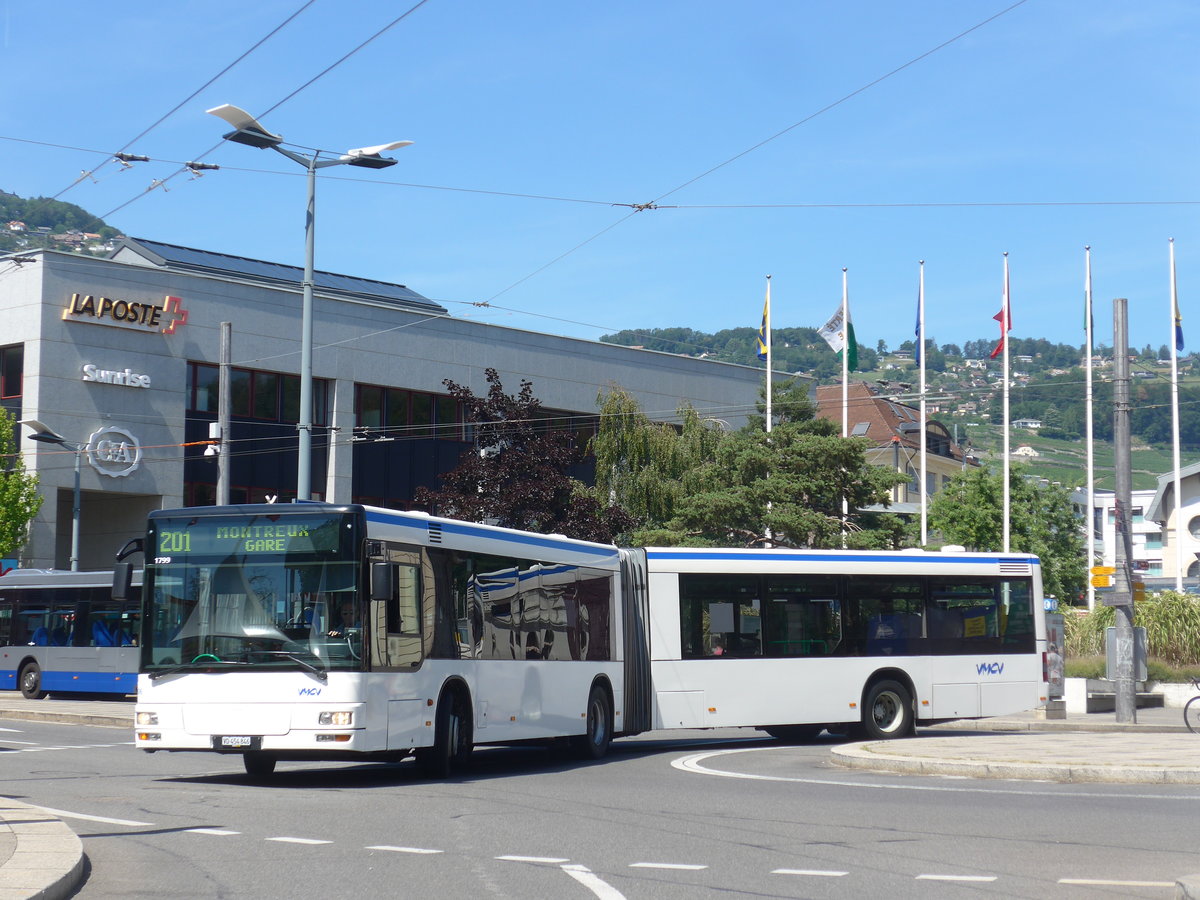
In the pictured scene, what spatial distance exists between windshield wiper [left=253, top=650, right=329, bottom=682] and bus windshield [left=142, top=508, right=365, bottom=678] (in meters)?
Result: 0.01

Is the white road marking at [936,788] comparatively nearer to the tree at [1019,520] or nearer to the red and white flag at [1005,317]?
the red and white flag at [1005,317]

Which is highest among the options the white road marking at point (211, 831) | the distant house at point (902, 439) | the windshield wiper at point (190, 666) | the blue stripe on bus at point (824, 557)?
the distant house at point (902, 439)

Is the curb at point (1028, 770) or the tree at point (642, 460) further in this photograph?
the tree at point (642, 460)

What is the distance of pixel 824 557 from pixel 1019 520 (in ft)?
177

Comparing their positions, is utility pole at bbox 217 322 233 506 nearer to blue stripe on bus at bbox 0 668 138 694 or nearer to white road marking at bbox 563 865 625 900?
blue stripe on bus at bbox 0 668 138 694

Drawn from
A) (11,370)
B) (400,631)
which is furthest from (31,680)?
(400,631)

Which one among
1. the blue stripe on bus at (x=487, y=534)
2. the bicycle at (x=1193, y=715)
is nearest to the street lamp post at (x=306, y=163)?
the blue stripe on bus at (x=487, y=534)

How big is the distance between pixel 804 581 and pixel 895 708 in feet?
8.18

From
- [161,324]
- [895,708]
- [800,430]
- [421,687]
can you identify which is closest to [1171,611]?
[800,430]

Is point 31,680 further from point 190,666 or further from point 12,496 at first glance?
point 190,666

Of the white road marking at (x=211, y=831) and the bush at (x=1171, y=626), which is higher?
the bush at (x=1171, y=626)

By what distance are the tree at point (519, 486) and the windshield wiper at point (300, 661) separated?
23.3 metres

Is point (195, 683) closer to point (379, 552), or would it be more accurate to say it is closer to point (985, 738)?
point (379, 552)

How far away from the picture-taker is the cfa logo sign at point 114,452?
45.2m
